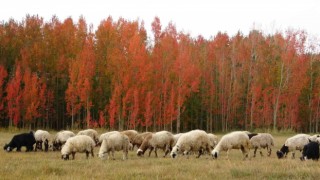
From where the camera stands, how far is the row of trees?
51094 millimetres

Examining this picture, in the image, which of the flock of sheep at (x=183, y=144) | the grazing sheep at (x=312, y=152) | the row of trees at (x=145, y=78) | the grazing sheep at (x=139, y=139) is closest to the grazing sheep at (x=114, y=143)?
the flock of sheep at (x=183, y=144)

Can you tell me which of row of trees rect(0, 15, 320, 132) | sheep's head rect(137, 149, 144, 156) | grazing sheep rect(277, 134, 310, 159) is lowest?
sheep's head rect(137, 149, 144, 156)

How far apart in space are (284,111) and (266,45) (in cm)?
1073

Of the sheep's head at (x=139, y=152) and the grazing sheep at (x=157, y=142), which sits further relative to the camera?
the grazing sheep at (x=157, y=142)

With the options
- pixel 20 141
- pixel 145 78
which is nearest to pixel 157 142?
pixel 20 141

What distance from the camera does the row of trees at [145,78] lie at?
168 ft

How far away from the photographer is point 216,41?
64500 millimetres

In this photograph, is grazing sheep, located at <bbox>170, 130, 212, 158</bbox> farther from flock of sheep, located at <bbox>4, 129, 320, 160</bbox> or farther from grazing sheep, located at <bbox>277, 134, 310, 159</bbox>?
grazing sheep, located at <bbox>277, 134, 310, 159</bbox>

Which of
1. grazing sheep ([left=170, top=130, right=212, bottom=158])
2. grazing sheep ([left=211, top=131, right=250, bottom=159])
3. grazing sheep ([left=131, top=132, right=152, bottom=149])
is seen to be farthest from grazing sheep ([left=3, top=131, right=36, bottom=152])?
grazing sheep ([left=211, top=131, right=250, bottom=159])

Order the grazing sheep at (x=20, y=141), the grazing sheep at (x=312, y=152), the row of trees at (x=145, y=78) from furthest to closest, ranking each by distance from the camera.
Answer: the row of trees at (x=145, y=78) < the grazing sheep at (x=20, y=141) < the grazing sheep at (x=312, y=152)

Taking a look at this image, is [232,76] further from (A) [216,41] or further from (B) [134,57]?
(B) [134,57]

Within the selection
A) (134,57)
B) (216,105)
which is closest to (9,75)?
(134,57)

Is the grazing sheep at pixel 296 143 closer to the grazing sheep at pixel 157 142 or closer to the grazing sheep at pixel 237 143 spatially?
the grazing sheep at pixel 237 143

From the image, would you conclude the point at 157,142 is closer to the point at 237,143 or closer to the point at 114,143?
the point at 114,143
